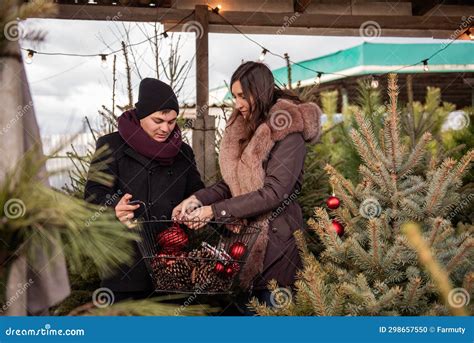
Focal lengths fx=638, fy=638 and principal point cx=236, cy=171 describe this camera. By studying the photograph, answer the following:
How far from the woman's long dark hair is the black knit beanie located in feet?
1.02

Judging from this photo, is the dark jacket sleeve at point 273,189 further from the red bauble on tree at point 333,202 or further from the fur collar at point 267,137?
the red bauble on tree at point 333,202

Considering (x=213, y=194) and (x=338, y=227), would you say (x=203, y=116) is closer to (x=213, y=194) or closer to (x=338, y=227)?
(x=213, y=194)

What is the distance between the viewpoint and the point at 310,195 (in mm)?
3943

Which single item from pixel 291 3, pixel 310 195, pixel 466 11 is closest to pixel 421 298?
pixel 310 195

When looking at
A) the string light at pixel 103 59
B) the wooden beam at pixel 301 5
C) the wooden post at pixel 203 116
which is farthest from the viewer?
the wooden beam at pixel 301 5

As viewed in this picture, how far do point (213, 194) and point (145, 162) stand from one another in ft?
1.11

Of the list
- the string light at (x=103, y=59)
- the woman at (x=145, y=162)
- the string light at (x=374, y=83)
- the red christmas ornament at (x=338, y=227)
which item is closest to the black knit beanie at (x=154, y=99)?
the woman at (x=145, y=162)

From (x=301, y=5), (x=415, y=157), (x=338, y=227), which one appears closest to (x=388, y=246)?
(x=338, y=227)

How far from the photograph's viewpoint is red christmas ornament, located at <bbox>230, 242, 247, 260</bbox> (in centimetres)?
231

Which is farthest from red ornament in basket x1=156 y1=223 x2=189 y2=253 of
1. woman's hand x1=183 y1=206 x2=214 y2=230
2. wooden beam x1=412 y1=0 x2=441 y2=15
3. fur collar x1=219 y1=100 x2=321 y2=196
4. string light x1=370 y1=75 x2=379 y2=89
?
wooden beam x1=412 y1=0 x2=441 y2=15

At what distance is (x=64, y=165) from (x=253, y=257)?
68.0 inches

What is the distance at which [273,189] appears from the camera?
2.56 m

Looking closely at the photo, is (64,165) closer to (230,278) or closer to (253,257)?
(230,278)

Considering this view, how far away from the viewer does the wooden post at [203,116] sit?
432cm
